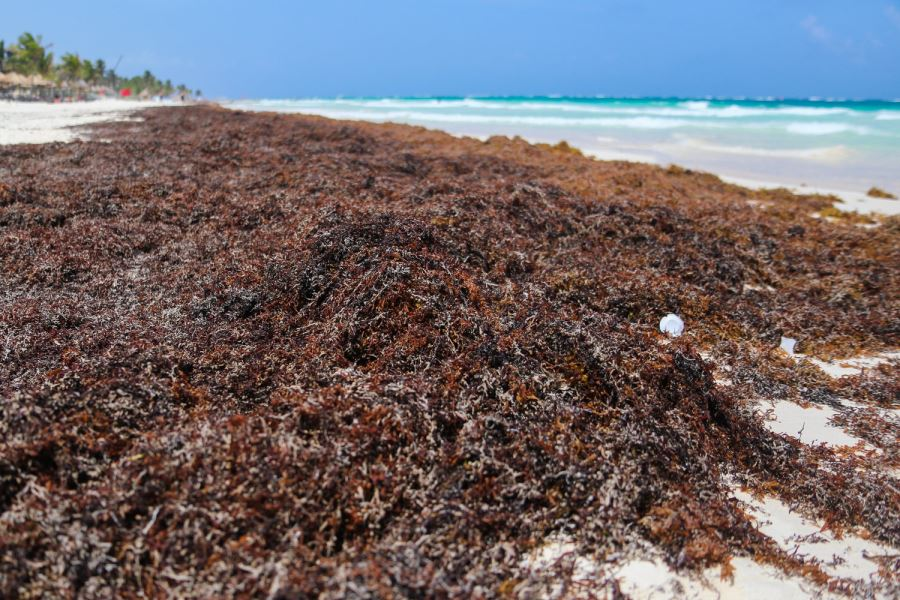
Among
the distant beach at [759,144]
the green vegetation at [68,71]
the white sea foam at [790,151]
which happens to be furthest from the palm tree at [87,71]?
the white sea foam at [790,151]

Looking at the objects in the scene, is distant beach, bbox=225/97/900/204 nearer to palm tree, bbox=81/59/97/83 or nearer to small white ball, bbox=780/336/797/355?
small white ball, bbox=780/336/797/355

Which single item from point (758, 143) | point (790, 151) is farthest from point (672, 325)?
point (758, 143)

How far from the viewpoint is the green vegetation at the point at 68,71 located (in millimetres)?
38188

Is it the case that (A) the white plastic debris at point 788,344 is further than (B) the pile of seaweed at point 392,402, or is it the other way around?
(A) the white plastic debris at point 788,344

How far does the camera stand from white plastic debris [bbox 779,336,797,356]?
3.74 metres

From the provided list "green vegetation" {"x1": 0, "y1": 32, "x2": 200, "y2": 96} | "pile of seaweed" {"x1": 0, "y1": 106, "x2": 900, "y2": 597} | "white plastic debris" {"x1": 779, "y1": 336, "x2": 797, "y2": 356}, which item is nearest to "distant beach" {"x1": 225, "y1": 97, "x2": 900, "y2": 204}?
"white plastic debris" {"x1": 779, "y1": 336, "x2": 797, "y2": 356}

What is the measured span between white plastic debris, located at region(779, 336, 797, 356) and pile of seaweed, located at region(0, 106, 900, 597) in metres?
0.09

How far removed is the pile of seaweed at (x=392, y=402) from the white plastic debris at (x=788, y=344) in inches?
3.7

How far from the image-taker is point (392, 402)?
7.04 ft

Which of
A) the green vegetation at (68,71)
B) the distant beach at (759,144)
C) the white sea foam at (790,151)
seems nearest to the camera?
the distant beach at (759,144)

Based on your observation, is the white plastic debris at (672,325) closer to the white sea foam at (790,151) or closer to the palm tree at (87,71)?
the white sea foam at (790,151)

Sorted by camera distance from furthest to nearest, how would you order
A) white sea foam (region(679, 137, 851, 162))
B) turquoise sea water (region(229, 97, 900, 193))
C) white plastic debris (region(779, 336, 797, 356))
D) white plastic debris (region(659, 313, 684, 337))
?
white sea foam (region(679, 137, 851, 162)), turquoise sea water (region(229, 97, 900, 193)), white plastic debris (region(779, 336, 797, 356)), white plastic debris (region(659, 313, 684, 337))

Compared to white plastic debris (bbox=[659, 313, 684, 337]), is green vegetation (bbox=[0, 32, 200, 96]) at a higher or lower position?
higher

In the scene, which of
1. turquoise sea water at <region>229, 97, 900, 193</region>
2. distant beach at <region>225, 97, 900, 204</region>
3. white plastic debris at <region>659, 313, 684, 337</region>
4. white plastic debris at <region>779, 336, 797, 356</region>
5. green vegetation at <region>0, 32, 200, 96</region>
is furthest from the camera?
green vegetation at <region>0, 32, 200, 96</region>
